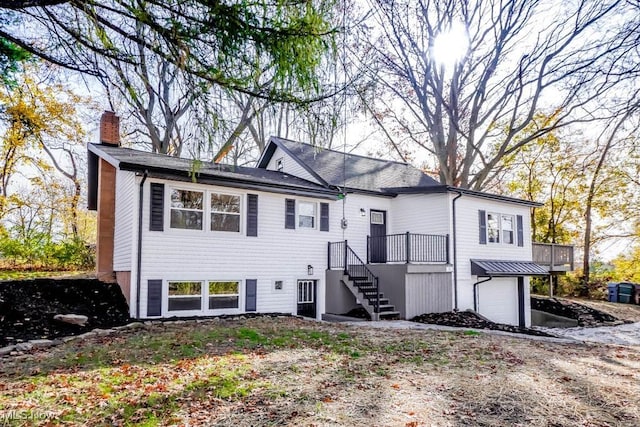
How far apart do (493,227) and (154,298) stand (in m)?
11.5

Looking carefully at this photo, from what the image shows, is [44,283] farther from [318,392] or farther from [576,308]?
[576,308]

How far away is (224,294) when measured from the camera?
37.5 ft

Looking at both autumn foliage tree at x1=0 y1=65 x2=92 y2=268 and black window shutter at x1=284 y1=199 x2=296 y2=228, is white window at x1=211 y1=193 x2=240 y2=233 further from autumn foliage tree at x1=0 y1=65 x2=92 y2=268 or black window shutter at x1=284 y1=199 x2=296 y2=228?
autumn foliage tree at x1=0 y1=65 x2=92 y2=268

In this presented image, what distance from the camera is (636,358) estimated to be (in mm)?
7703

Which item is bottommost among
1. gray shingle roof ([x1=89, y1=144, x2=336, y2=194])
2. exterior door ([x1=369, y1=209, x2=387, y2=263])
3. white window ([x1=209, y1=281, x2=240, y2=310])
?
white window ([x1=209, y1=281, x2=240, y2=310])

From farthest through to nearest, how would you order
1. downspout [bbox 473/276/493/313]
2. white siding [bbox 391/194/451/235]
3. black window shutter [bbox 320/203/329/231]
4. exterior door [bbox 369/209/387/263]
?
downspout [bbox 473/276/493/313] < exterior door [bbox 369/209/387/263] < white siding [bbox 391/194/451/235] < black window shutter [bbox 320/203/329/231]

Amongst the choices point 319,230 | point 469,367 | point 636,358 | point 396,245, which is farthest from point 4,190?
point 636,358

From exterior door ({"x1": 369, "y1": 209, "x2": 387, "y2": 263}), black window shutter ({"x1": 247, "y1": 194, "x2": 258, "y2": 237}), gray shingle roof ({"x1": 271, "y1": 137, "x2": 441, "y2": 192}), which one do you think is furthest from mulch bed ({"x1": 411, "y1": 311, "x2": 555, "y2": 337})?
black window shutter ({"x1": 247, "y1": 194, "x2": 258, "y2": 237})

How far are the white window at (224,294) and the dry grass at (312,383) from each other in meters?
3.29

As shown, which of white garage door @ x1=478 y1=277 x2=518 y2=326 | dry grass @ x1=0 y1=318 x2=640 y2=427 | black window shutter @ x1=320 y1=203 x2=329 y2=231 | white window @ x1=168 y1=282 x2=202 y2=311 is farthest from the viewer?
white garage door @ x1=478 y1=277 x2=518 y2=326

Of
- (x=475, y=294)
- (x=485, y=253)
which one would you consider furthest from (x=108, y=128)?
(x=485, y=253)

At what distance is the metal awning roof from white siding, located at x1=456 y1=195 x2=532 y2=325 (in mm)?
182

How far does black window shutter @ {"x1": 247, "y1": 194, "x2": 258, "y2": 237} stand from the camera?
39.0ft

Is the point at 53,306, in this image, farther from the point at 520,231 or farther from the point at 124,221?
the point at 520,231
